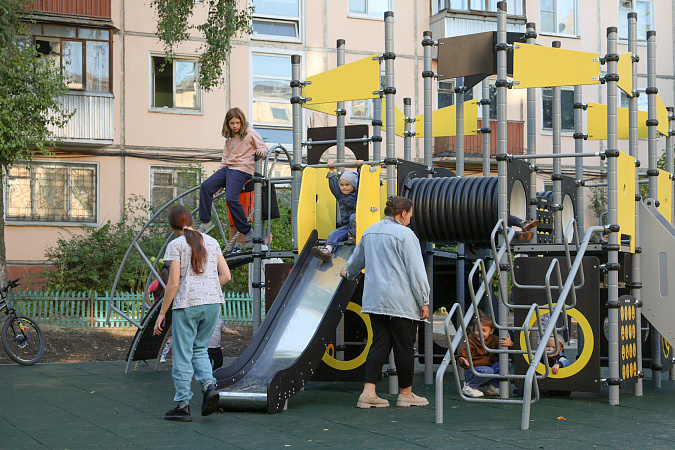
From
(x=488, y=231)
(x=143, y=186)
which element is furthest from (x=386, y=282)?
(x=143, y=186)

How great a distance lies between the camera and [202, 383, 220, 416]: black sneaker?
7238 millimetres

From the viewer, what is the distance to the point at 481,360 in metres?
8.95

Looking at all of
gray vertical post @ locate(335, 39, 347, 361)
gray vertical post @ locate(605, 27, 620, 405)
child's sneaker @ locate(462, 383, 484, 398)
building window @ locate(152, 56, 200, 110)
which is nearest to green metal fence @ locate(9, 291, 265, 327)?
building window @ locate(152, 56, 200, 110)

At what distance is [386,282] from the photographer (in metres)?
7.94

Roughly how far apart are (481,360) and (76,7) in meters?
18.4

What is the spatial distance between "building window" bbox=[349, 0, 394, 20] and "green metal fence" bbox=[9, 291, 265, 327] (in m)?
11.3

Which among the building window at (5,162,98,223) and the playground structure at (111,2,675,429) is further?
the building window at (5,162,98,223)

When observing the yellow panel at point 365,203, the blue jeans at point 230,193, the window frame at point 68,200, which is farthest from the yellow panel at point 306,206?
the window frame at point 68,200

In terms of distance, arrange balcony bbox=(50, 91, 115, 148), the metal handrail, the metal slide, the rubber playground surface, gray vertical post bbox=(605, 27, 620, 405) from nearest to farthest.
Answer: the rubber playground surface
the metal handrail
the metal slide
gray vertical post bbox=(605, 27, 620, 405)
balcony bbox=(50, 91, 115, 148)

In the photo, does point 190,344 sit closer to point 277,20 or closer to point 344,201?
point 344,201

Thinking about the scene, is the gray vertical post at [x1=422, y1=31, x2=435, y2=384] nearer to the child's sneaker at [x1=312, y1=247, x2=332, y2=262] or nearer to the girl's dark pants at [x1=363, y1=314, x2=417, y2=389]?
the child's sneaker at [x1=312, y1=247, x2=332, y2=262]

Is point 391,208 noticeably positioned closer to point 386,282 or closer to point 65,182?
point 386,282

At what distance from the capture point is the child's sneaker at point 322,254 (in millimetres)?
9219

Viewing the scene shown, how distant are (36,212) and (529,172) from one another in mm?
17829
